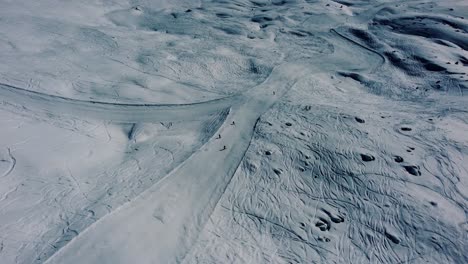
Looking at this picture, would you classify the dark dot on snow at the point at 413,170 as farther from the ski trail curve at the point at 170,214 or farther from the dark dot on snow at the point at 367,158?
the ski trail curve at the point at 170,214

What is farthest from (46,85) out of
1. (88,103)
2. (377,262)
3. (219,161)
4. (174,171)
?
(377,262)

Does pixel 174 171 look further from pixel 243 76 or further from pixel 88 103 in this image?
pixel 243 76

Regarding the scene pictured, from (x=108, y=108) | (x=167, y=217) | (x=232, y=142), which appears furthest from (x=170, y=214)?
(x=108, y=108)

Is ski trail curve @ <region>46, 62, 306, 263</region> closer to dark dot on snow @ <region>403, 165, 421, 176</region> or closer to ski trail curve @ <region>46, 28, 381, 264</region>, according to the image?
ski trail curve @ <region>46, 28, 381, 264</region>

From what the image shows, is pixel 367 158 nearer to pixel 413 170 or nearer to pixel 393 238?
pixel 413 170

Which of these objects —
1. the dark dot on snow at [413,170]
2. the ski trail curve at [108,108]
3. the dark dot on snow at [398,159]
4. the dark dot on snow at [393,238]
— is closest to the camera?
the dark dot on snow at [393,238]

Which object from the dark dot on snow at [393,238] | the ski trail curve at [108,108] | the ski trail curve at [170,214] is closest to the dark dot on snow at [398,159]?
the dark dot on snow at [393,238]

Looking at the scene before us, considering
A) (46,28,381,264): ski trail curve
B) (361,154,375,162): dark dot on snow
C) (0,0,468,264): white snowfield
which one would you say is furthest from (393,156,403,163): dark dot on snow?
(46,28,381,264): ski trail curve
